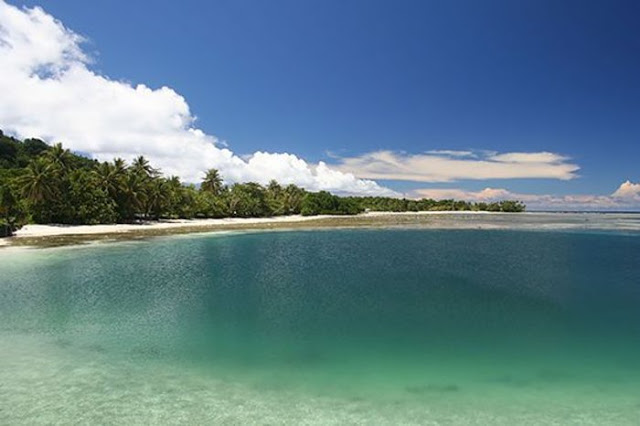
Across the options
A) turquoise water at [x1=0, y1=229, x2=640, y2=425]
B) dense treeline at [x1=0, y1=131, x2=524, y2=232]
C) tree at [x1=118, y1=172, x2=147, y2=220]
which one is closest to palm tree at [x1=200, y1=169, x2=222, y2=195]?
dense treeline at [x1=0, y1=131, x2=524, y2=232]

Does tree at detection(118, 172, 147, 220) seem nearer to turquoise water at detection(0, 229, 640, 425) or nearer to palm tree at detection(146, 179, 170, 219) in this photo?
palm tree at detection(146, 179, 170, 219)

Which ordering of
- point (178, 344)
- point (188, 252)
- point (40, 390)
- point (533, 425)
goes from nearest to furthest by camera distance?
1. point (533, 425)
2. point (40, 390)
3. point (178, 344)
4. point (188, 252)

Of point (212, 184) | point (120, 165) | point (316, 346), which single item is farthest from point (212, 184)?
point (316, 346)

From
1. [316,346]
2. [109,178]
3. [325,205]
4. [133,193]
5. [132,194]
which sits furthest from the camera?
[325,205]

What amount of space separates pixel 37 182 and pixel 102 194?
1108 centimetres

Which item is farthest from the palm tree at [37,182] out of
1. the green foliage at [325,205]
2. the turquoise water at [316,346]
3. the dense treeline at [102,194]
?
the green foliage at [325,205]

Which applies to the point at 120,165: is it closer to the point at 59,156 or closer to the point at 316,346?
the point at 59,156

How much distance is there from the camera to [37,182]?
65500mm

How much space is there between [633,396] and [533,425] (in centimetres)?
444

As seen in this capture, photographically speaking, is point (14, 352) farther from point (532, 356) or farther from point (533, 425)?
point (532, 356)

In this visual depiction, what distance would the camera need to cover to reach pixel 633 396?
1261cm

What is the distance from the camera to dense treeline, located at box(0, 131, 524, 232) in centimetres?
6600

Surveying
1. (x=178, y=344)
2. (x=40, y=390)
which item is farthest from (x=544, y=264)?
(x=40, y=390)

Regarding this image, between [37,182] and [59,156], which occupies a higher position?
[59,156]
